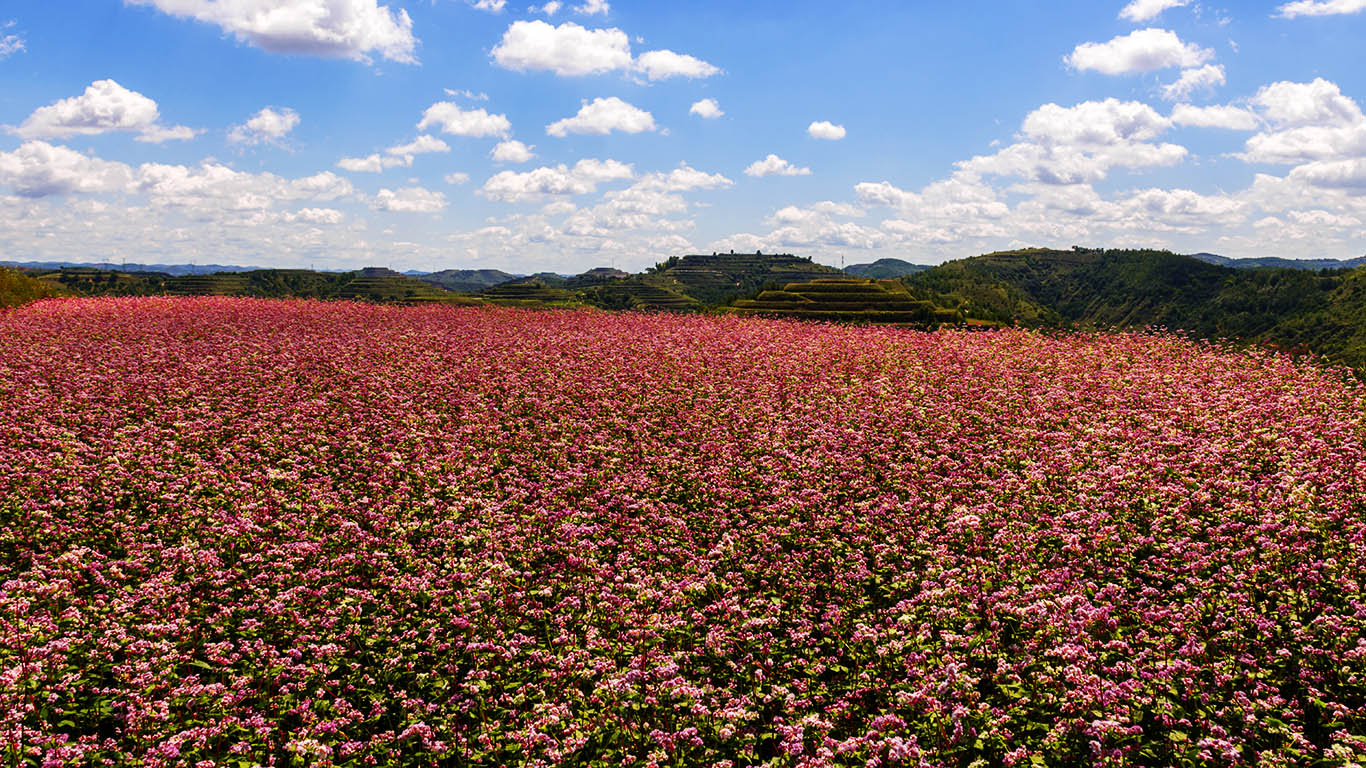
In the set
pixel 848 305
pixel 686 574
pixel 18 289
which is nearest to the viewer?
pixel 686 574

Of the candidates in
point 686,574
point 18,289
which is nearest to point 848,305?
point 18,289

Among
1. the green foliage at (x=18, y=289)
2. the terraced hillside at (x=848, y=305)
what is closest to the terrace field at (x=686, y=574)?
the green foliage at (x=18, y=289)

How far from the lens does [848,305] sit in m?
99.4

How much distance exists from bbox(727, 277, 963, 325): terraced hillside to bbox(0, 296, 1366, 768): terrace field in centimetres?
6232

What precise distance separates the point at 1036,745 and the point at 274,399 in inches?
743

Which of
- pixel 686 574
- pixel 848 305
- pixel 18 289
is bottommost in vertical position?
pixel 686 574

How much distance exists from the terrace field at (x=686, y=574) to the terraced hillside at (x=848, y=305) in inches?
2454

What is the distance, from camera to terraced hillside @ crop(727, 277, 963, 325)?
8650 cm

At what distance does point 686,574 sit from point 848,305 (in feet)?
304

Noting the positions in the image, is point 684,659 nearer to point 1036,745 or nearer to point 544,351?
point 1036,745

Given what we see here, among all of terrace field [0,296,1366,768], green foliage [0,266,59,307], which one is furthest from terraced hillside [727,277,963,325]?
terrace field [0,296,1366,768]

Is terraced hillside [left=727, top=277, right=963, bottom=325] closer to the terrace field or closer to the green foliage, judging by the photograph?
the green foliage

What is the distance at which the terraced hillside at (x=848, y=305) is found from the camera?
284ft

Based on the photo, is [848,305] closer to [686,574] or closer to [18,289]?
[18,289]
